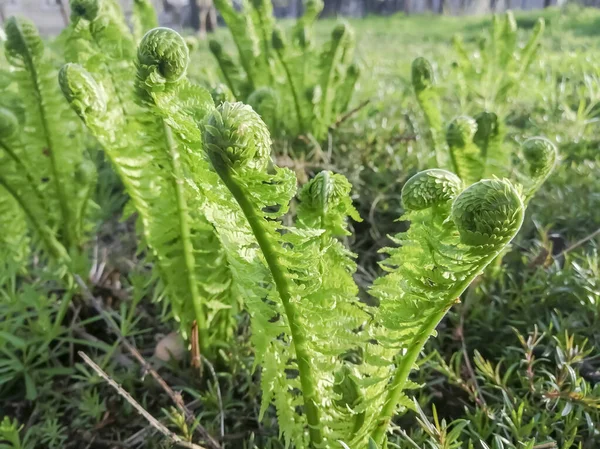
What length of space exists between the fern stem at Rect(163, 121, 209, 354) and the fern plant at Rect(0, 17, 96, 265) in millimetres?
410

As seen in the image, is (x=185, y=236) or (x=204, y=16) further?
(x=204, y=16)

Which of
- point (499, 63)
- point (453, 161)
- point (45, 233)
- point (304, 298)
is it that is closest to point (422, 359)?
point (304, 298)

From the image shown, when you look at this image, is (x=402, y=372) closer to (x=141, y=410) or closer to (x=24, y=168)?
(x=141, y=410)

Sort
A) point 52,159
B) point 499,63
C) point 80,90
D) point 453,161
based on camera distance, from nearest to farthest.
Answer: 1. point 80,90
2. point 453,161
3. point 52,159
4. point 499,63

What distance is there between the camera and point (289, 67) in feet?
5.58

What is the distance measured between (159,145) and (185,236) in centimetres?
17

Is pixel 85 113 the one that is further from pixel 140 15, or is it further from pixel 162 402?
→ pixel 140 15

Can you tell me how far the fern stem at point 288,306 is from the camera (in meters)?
0.60

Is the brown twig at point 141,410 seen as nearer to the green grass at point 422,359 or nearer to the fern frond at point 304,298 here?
the green grass at point 422,359

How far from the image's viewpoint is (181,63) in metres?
0.76

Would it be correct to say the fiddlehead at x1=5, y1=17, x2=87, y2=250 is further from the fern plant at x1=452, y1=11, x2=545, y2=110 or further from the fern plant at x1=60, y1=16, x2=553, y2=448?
the fern plant at x1=452, y1=11, x2=545, y2=110

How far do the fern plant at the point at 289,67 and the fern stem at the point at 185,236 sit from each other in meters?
0.72

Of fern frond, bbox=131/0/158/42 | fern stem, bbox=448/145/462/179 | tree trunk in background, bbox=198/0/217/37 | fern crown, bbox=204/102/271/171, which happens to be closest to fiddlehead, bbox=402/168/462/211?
fern crown, bbox=204/102/271/171

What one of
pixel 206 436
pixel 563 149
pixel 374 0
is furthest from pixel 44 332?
pixel 374 0
